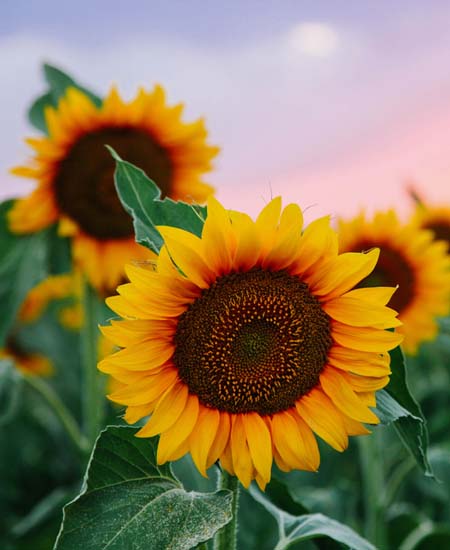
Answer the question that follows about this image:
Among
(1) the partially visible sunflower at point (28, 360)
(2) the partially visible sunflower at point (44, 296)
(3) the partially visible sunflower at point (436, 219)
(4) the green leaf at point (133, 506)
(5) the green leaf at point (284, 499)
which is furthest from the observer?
(1) the partially visible sunflower at point (28, 360)

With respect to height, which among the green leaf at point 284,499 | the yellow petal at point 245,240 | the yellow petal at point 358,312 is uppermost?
the yellow petal at point 245,240

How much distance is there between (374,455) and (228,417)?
1.26 m

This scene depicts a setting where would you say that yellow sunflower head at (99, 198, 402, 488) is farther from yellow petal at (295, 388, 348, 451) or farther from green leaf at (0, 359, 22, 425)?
green leaf at (0, 359, 22, 425)

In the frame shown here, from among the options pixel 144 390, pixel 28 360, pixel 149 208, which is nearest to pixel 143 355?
pixel 144 390

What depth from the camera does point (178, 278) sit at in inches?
44.9

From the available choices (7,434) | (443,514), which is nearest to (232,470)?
(443,514)

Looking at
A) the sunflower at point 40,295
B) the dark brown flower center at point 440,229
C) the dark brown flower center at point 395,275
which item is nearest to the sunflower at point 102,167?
the dark brown flower center at point 395,275

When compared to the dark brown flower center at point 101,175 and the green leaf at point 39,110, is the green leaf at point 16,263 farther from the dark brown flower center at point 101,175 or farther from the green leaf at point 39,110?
A: the green leaf at point 39,110

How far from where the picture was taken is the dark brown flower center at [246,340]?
3.93ft

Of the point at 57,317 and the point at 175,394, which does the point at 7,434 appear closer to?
the point at 57,317

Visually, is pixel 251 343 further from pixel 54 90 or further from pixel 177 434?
pixel 54 90

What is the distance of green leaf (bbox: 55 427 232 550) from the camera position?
42.4 inches

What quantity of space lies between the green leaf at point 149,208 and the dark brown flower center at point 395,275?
54.1 inches

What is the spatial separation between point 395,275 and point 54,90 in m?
1.11
